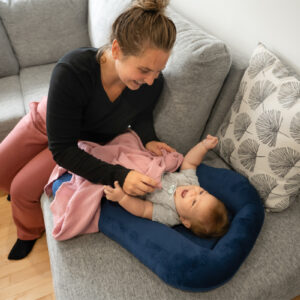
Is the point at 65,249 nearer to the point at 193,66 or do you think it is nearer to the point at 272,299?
the point at 272,299

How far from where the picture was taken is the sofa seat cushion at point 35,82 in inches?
76.9

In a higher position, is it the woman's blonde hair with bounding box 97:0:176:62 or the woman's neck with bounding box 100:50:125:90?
the woman's blonde hair with bounding box 97:0:176:62

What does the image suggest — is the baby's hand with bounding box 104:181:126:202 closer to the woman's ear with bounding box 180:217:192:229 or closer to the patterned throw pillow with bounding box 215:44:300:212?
the woman's ear with bounding box 180:217:192:229

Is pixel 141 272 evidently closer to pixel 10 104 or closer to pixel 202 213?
pixel 202 213

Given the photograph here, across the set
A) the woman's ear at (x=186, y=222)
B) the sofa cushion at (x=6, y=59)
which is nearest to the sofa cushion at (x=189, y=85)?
the woman's ear at (x=186, y=222)

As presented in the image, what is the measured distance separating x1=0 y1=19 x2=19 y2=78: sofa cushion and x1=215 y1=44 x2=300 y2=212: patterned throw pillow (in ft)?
5.52

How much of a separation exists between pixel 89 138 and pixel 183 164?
1.64 feet

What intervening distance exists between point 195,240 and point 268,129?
56cm

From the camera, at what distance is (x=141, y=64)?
1.00 m

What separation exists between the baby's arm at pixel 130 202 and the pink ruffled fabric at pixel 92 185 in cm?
7

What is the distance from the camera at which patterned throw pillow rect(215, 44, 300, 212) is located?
1.14 metres

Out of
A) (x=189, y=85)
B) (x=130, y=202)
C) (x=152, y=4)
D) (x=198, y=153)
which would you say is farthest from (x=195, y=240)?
(x=152, y=4)

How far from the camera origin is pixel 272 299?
3.58ft

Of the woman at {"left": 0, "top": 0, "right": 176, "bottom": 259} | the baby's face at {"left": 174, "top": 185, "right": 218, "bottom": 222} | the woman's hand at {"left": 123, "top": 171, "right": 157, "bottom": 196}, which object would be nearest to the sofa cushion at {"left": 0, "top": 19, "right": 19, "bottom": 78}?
the woman at {"left": 0, "top": 0, "right": 176, "bottom": 259}
